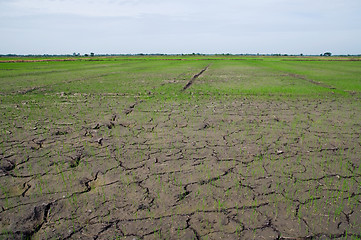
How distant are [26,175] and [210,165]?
2434mm

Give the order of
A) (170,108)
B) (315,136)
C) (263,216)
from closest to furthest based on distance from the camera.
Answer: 1. (263,216)
2. (315,136)
3. (170,108)

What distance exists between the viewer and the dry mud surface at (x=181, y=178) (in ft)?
6.81

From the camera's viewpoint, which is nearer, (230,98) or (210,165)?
(210,165)

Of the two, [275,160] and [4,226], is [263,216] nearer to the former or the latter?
[275,160]

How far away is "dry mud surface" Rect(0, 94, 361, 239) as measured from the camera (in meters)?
2.07

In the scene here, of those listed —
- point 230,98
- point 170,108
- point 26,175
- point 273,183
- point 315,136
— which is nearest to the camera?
point 273,183

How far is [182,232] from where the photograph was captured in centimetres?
200

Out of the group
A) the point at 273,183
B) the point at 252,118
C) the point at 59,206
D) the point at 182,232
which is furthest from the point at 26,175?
the point at 252,118

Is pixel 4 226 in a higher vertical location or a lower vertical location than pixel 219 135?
lower

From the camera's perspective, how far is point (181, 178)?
2.87m

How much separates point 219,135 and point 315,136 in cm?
177

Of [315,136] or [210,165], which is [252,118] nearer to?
[315,136]

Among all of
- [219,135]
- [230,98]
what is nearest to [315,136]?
[219,135]

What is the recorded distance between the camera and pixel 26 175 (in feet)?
9.70
